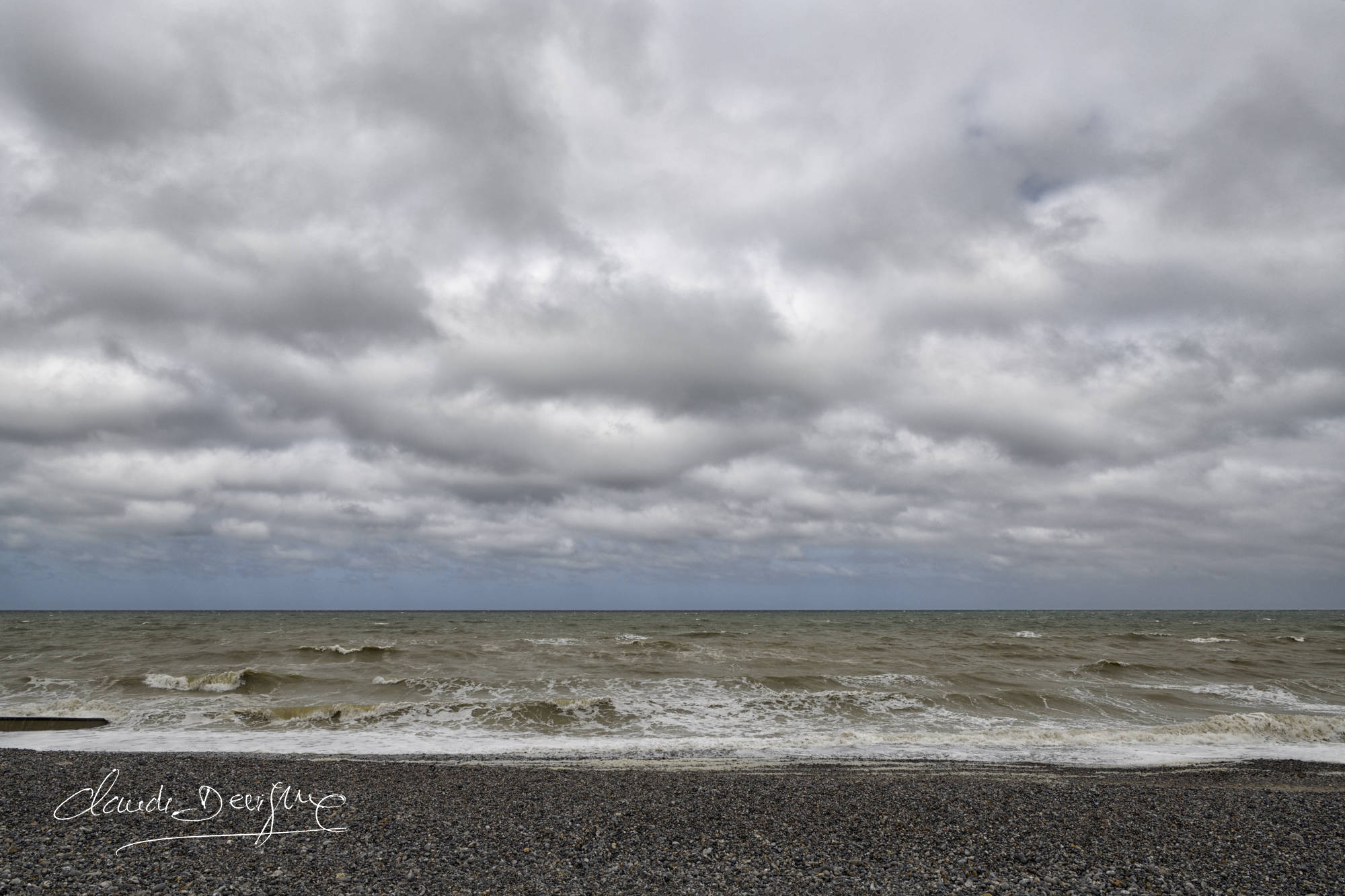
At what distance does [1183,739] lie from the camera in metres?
18.0

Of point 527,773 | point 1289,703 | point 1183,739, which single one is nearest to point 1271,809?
point 1183,739

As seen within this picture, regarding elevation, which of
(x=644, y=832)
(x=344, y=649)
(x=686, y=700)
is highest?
(x=644, y=832)

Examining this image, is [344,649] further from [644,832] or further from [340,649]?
[644,832]

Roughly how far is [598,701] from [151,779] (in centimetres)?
1373

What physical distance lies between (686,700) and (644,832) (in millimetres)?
15618

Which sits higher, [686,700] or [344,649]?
[686,700]

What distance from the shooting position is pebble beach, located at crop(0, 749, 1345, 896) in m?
7.55

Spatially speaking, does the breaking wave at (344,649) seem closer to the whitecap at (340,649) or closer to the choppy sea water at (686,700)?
the whitecap at (340,649)

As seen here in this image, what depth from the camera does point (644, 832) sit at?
912cm

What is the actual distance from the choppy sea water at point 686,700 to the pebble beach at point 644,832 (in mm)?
4154
